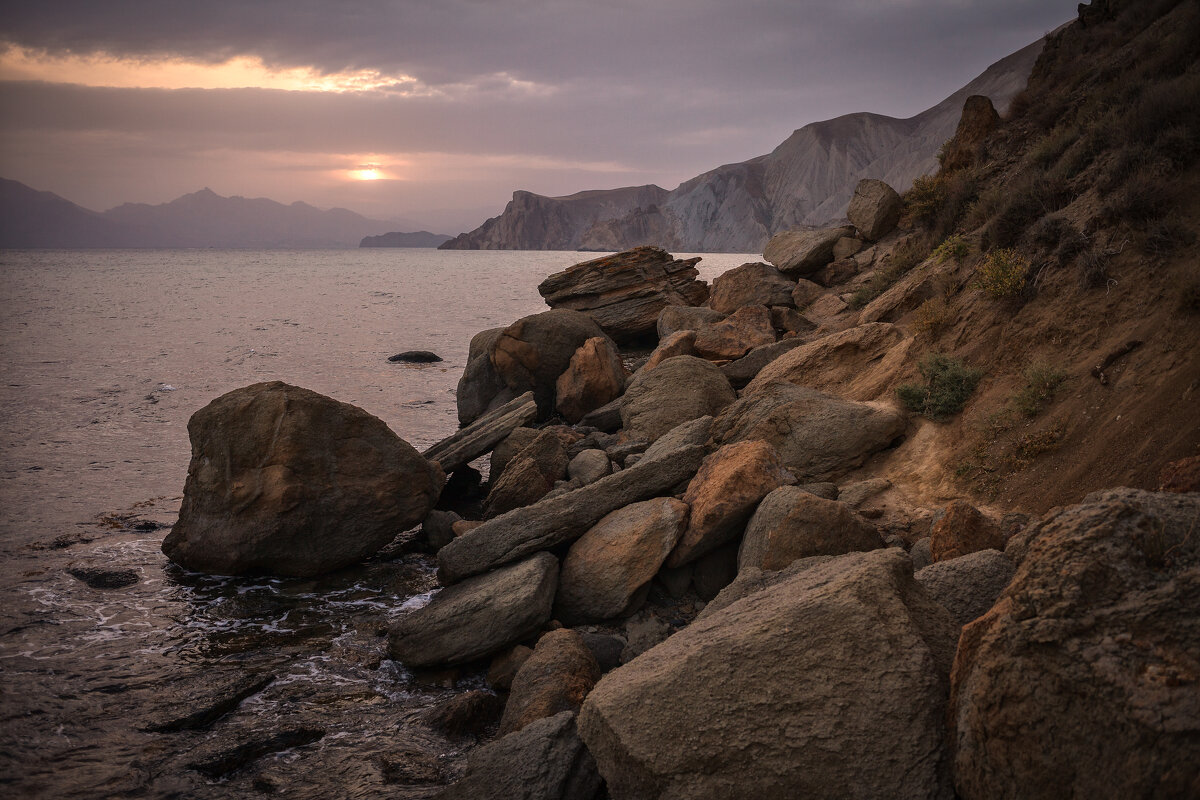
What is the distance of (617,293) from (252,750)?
25.6m

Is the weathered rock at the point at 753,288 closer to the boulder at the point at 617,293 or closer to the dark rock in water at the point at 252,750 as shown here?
the boulder at the point at 617,293

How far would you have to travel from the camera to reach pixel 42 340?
3919cm

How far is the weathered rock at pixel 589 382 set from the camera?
1927cm

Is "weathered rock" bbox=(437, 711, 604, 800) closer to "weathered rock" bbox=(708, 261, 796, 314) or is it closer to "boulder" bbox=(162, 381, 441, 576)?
"boulder" bbox=(162, 381, 441, 576)

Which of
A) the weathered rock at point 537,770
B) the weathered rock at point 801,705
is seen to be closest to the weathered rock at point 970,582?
the weathered rock at point 801,705

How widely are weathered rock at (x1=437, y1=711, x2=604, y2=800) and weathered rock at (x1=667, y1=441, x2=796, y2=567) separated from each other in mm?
3604

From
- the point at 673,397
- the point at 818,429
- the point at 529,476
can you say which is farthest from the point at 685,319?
the point at 818,429

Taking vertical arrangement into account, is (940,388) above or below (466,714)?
above

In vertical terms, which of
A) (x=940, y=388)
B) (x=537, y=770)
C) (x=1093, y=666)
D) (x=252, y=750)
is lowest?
(x=252, y=750)

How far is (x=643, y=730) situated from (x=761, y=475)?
4.90 m

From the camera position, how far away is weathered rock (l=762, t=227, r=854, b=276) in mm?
28875

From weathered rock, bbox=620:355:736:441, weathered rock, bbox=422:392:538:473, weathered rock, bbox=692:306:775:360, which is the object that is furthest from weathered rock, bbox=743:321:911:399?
weathered rock, bbox=422:392:538:473

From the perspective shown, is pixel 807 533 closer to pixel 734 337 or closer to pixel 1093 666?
pixel 1093 666

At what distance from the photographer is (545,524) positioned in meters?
10.3
